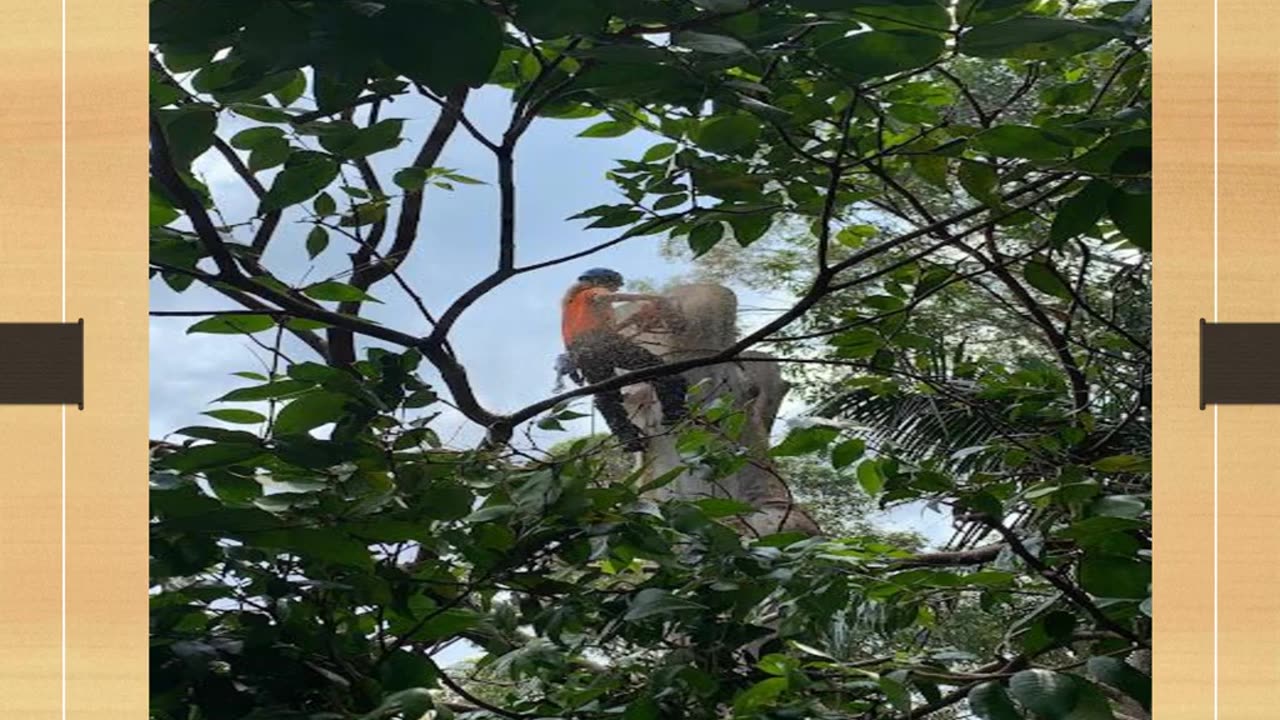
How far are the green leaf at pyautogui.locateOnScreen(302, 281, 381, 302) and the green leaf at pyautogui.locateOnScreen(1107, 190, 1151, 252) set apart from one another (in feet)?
1.43

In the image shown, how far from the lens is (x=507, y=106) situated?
0.79 metres

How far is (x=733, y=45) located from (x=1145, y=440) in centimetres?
39

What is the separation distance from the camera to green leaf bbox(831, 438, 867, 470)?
83 cm

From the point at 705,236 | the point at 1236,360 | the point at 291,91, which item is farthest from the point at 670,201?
the point at 1236,360

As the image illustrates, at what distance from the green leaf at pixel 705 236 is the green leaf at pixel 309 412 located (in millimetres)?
233

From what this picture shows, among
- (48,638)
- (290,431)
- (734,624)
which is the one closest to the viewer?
(48,638)

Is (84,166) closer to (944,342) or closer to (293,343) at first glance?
(293,343)

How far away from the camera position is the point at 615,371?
32.1 inches

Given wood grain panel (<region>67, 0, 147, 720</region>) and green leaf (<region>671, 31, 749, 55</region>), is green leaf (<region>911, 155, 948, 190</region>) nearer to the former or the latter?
green leaf (<region>671, 31, 749, 55</region>)

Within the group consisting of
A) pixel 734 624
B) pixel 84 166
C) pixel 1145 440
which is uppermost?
pixel 84 166

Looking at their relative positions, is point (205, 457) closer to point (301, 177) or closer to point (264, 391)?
point (264, 391)

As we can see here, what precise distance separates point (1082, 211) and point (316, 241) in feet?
1.53

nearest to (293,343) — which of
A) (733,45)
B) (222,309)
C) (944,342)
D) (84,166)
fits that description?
(222,309)

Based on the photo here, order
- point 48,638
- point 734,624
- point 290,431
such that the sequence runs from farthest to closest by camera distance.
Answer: point 734,624 → point 290,431 → point 48,638
